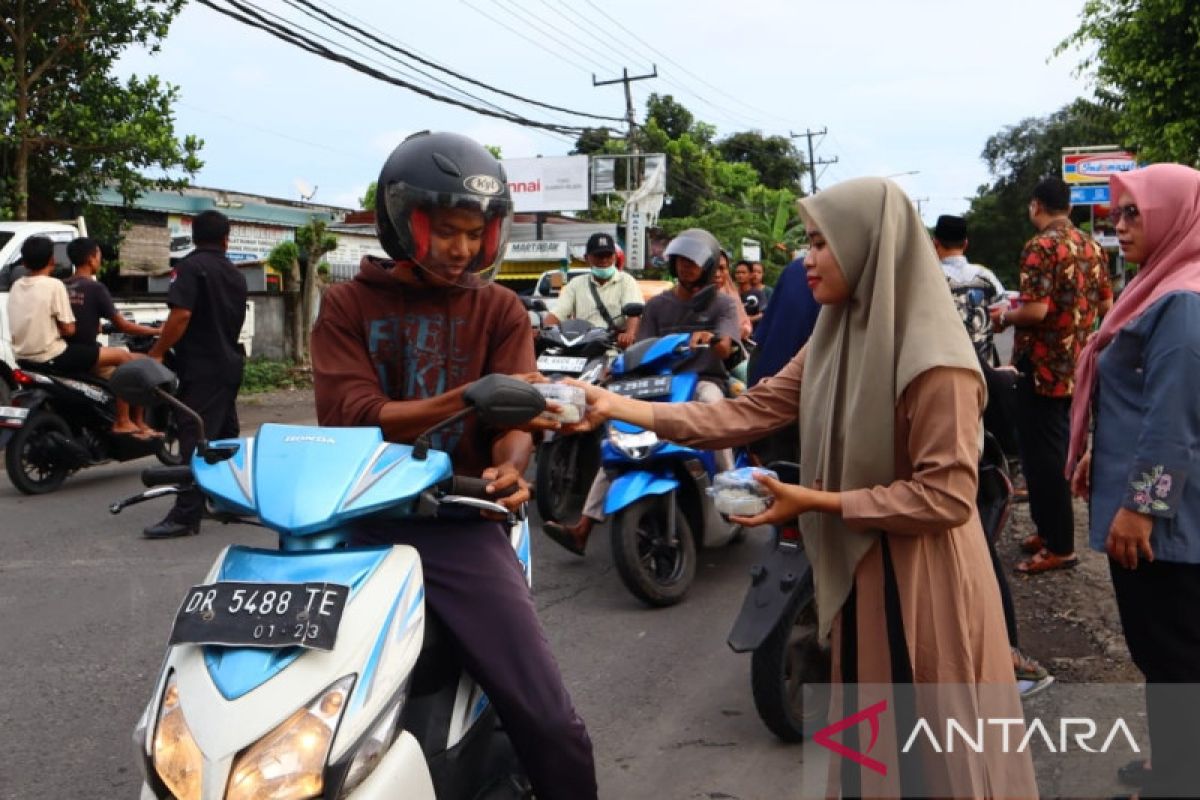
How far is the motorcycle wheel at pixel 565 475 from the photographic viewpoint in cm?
634

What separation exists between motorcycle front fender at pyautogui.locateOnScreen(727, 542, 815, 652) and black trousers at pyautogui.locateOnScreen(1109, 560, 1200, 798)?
0.98m

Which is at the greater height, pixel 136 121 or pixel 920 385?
pixel 136 121

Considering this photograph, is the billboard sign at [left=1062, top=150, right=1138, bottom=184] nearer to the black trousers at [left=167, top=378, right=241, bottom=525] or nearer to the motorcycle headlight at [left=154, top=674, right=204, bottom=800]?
the black trousers at [left=167, top=378, right=241, bottom=525]

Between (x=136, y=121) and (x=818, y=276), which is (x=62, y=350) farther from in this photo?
(x=818, y=276)

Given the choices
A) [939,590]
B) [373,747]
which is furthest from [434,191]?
[939,590]

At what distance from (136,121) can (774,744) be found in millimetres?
11236

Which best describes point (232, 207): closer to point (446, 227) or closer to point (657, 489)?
point (657, 489)

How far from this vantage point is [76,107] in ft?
38.8

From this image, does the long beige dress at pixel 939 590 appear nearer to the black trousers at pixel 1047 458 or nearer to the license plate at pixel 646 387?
the license plate at pixel 646 387

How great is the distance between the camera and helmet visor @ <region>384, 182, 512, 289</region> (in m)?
2.64

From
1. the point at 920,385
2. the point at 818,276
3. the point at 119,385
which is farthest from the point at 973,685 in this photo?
the point at 119,385

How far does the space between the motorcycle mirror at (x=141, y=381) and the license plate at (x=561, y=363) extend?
4.92 m

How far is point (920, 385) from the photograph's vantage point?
224 cm

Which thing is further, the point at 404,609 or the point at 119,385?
the point at 119,385
